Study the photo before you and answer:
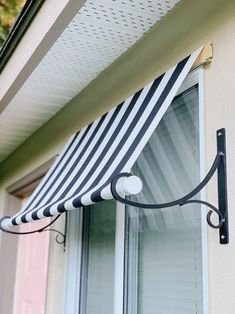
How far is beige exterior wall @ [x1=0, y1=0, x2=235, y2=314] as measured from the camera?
2.59 metres

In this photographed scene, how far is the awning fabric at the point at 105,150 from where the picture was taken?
290cm

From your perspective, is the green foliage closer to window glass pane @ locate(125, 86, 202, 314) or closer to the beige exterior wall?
the beige exterior wall

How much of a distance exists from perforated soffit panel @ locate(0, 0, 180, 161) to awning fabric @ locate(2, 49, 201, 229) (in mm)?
473

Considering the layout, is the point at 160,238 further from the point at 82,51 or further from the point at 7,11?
the point at 7,11

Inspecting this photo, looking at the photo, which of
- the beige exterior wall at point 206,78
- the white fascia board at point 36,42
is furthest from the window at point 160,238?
the white fascia board at point 36,42

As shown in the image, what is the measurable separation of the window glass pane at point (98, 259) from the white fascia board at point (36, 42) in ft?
4.72

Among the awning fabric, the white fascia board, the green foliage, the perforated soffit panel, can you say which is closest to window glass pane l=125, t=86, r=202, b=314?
the awning fabric

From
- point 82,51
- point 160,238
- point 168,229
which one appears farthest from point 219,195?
point 82,51

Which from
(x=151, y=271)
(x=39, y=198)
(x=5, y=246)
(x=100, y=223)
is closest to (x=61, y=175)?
(x=39, y=198)

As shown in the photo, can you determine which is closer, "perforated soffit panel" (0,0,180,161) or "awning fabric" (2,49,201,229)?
"awning fabric" (2,49,201,229)

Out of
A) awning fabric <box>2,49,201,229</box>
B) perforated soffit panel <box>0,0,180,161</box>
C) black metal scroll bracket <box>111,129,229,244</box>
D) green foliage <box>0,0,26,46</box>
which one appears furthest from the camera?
green foliage <box>0,0,26,46</box>

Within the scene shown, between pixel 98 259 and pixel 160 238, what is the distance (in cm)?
114

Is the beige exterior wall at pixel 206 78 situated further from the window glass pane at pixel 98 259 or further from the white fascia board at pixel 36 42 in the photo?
the white fascia board at pixel 36 42

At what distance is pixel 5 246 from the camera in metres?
7.48
